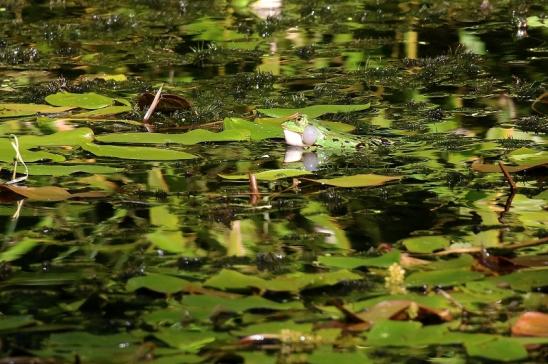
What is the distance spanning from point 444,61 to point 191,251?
2593 millimetres

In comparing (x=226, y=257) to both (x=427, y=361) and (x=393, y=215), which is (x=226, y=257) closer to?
(x=393, y=215)

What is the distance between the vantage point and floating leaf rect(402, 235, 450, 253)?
8.50 feet

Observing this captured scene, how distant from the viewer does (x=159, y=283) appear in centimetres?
240

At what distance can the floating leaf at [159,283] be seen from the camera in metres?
2.38

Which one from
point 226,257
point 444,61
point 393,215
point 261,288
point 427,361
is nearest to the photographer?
point 427,361

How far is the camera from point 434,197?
306 cm

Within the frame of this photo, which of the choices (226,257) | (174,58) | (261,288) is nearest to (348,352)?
(261,288)

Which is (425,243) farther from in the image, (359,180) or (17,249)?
(17,249)

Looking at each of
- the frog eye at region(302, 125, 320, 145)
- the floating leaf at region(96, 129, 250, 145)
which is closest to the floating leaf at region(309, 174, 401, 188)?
the frog eye at region(302, 125, 320, 145)

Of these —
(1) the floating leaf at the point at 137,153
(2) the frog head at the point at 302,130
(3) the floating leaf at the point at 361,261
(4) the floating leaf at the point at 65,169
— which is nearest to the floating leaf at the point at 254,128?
(2) the frog head at the point at 302,130

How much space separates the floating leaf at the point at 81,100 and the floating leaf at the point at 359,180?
1.35m

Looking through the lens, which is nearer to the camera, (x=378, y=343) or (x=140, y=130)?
(x=378, y=343)

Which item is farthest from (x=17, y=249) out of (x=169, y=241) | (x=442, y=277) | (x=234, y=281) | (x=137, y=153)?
(x=442, y=277)

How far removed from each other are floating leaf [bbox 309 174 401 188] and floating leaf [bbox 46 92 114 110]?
53.0 inches
